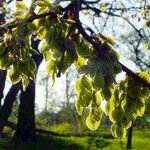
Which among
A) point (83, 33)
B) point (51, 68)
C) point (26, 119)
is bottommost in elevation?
point (51, 68)

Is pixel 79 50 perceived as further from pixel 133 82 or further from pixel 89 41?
pixel 133 82

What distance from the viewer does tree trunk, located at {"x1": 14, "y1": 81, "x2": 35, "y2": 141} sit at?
26.7 meters

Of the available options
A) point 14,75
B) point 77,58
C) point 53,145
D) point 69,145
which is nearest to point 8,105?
point 53,145

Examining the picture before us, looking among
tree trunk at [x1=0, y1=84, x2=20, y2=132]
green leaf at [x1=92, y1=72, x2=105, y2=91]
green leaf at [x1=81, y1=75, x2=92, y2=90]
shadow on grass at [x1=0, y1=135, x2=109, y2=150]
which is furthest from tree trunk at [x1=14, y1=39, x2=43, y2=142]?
green leaf at [x1=92, y1=72, x2=105, y2=91]

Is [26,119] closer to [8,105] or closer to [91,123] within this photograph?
[8,105]

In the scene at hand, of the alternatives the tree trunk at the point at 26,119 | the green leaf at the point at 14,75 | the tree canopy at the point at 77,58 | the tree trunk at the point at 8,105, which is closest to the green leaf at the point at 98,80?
the tree canopy at the point at 77,58

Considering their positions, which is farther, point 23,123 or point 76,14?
point 23,123

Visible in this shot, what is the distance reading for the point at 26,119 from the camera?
26.9 meters

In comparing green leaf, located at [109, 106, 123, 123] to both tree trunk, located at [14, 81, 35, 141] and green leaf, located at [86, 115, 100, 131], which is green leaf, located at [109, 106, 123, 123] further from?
tree trunk, located at [14, 81, 35, 141]

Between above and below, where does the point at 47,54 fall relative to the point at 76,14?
below

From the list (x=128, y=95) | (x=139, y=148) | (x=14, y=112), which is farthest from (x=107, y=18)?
(x=14, y=112)

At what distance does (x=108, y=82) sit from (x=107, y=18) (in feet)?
73.9

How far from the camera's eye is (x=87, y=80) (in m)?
1.86

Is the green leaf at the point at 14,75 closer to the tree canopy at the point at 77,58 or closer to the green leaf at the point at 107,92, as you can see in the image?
the tree canopy at the point at 77,58
